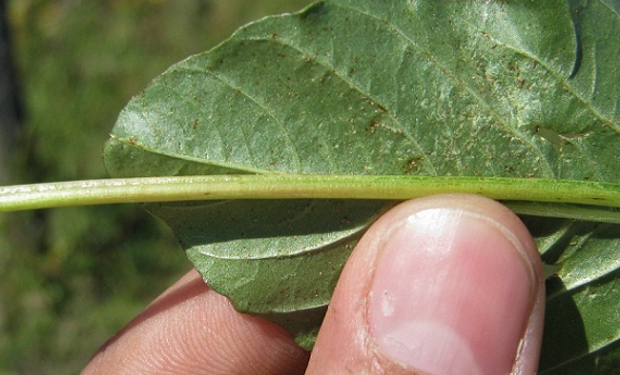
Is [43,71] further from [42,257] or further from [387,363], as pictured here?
[387,363]

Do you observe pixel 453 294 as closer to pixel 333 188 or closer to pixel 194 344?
pixel 333 188

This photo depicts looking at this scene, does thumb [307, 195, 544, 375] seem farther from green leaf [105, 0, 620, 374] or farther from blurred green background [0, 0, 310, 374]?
blurred green background [0, 0, 310, 374]

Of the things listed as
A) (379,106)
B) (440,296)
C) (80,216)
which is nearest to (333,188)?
(379,106)

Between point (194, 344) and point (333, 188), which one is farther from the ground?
point (333, 188)

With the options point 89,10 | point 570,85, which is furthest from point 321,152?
point 89,10


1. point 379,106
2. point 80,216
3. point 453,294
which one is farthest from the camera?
point 80,216

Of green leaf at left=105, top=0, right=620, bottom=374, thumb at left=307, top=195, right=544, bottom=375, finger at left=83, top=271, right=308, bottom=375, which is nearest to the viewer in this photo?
thumb at left=307, top=195, right=544, bottom=375

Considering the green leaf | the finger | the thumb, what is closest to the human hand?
the thumb

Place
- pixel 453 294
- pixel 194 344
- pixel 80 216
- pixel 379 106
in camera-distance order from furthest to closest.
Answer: pixel 80 216, pixel 194 344, pixel 379 106, pixel 453 294
